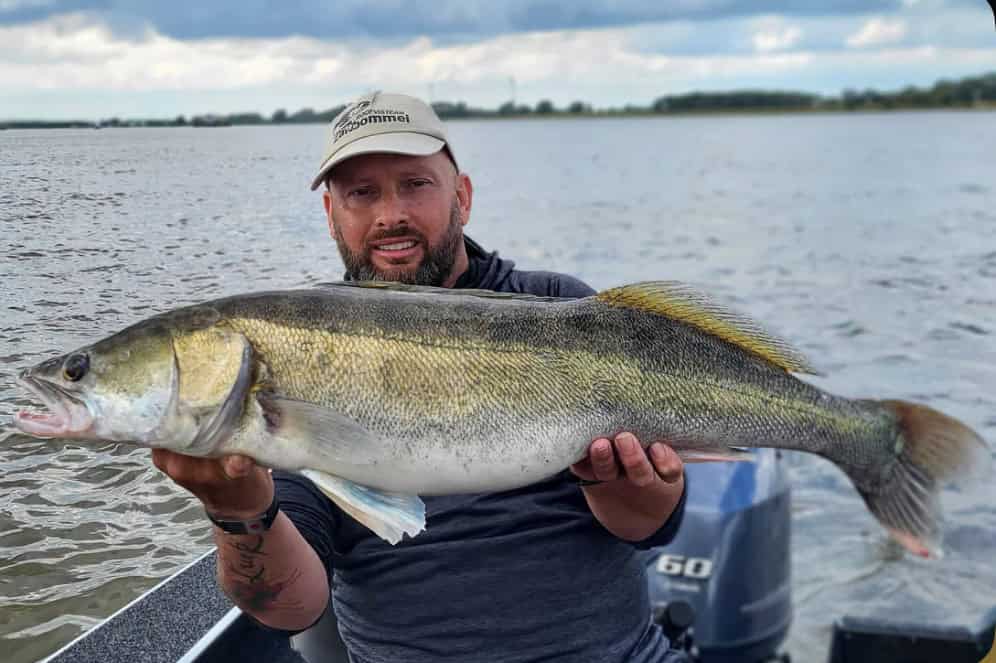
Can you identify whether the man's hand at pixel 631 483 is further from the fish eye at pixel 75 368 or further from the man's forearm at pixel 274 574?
the fish eye at pixel 75 368

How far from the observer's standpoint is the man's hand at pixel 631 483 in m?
2.62

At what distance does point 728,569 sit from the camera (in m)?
4.82

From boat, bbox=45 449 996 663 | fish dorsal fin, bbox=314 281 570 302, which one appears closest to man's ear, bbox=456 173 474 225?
fish dorsal fin, bbox=314 281 570 302

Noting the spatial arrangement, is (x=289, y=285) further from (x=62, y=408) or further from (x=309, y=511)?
(x=62, y=408)

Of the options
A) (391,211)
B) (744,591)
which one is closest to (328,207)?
(391,211)

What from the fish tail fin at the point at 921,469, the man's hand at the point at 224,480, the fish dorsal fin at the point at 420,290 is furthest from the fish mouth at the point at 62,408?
the fish tail fin at the point at 921,469

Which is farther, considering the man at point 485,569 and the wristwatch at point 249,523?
the man at point 485,569

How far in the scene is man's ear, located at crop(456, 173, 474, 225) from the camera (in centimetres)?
363

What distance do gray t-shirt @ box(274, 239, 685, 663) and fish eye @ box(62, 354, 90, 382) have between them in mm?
818

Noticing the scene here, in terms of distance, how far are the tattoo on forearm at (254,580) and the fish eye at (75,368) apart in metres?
0.63

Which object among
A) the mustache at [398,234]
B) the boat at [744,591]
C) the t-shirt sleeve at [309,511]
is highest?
the mustache at [398,234]

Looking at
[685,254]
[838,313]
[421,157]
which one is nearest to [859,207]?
[685,254]

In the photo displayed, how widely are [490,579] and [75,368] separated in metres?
1.36

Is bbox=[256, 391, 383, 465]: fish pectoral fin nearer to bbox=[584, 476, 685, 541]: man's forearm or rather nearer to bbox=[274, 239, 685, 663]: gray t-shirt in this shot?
bbox=[274, 239, 685, 663]: gray t-shirt
